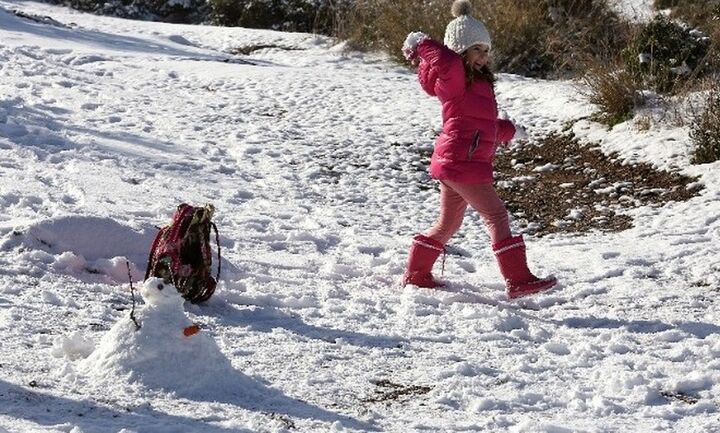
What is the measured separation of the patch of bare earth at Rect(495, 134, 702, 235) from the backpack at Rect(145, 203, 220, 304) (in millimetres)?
2781

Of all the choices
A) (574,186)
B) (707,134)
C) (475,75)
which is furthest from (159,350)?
(707,134)

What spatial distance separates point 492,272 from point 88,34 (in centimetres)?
843

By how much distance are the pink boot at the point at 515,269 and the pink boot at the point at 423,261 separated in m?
0.34

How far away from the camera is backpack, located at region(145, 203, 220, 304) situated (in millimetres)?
4957

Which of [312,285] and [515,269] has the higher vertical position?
[515,269]

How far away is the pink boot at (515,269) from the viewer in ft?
17.9

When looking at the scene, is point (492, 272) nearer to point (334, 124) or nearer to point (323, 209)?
point (323, 209)

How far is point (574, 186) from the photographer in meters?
8.01

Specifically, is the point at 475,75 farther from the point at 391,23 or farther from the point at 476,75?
the point at 391,23

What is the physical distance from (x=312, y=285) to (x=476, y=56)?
1.41m

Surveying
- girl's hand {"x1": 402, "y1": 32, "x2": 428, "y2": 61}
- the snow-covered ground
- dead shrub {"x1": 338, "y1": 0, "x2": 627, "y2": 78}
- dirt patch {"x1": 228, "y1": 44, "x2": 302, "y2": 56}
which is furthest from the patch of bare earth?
dirt patch {"x1": 228, "y1": 44, "x2": 302, "y2": 56}

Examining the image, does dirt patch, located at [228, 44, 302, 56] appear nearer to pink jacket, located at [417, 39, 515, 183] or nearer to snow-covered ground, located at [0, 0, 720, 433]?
snow-covered ground, located at [0, 0, 720, 433]

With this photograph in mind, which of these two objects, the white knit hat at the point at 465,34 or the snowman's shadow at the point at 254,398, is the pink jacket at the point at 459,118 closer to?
the white knit hat at the point at 465,34

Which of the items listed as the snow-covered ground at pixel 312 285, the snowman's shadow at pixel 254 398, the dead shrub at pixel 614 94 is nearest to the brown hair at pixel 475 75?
the snow-covered ground at pixel 312 285
